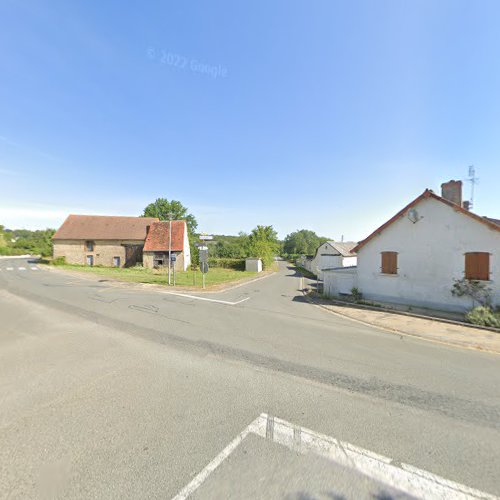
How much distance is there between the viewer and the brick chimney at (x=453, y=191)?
39.4 feet

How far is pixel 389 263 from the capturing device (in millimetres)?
12367

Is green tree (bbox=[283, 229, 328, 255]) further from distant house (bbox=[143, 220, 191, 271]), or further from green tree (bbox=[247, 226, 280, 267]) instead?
distant house (bbox=[143, 220, 191, 271])

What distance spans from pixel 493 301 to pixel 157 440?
1240 centimetres

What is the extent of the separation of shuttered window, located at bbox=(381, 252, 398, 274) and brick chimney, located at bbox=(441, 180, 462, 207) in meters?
3.85

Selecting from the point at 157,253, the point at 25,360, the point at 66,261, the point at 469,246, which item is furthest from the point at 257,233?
the point at 25,360

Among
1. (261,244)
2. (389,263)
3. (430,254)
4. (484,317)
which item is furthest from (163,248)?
(484,317)

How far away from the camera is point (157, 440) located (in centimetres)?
320

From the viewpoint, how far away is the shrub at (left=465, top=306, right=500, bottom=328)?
853 centimetres

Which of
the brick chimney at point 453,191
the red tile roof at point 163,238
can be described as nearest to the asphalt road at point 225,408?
the brick chimney at point 453,191

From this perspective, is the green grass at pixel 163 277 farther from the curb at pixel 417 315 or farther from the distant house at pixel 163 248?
the curb at pixel 417 315

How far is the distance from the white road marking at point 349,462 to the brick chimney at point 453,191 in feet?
43.4

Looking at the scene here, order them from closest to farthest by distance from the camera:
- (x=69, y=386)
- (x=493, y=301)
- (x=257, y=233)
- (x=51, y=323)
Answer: (x=69, y=386)
(x=51, y=323)
(x=493, y=301)
(x=257, y=233)

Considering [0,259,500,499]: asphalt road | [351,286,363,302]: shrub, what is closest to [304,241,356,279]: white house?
[351,286,363,302]: shrub

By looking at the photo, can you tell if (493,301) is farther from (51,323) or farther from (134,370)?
(51,323)
